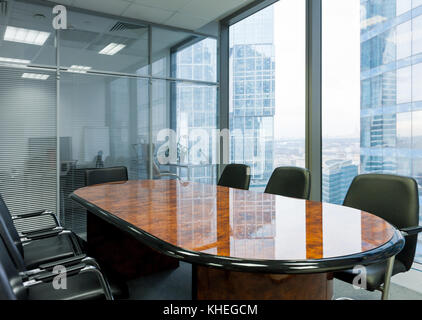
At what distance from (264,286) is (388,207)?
121cm

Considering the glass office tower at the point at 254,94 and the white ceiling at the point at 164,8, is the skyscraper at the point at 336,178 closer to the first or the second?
the glass office tower at the point at 254,94

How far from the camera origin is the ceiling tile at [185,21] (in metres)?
4.80

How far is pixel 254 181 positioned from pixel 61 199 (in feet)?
9.30

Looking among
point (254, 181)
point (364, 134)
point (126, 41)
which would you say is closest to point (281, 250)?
point (364, 134)

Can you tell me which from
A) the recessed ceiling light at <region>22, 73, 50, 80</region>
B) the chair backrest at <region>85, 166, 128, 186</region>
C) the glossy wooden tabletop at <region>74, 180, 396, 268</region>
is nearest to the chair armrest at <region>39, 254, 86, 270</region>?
the glossy wooden tabletop at <region>74, 180, 396, 268</region>

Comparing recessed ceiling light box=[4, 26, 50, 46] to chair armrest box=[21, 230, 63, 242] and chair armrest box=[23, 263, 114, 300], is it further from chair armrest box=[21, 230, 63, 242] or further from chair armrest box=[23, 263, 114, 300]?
chair armrest box=[23, 263, 114, 300]

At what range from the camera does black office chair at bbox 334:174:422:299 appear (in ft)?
5.55

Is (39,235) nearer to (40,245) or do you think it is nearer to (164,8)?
(40,245)

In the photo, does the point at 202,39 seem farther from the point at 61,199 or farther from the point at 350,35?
the point at 61,199

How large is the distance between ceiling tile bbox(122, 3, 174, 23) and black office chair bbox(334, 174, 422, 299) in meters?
3.75

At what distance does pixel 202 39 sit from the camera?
5453 millimetres

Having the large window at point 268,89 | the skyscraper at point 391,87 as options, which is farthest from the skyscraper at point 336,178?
the large window at point 268,89

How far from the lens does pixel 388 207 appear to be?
198 centimetres

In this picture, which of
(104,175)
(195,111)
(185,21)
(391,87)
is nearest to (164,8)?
(185,21)
